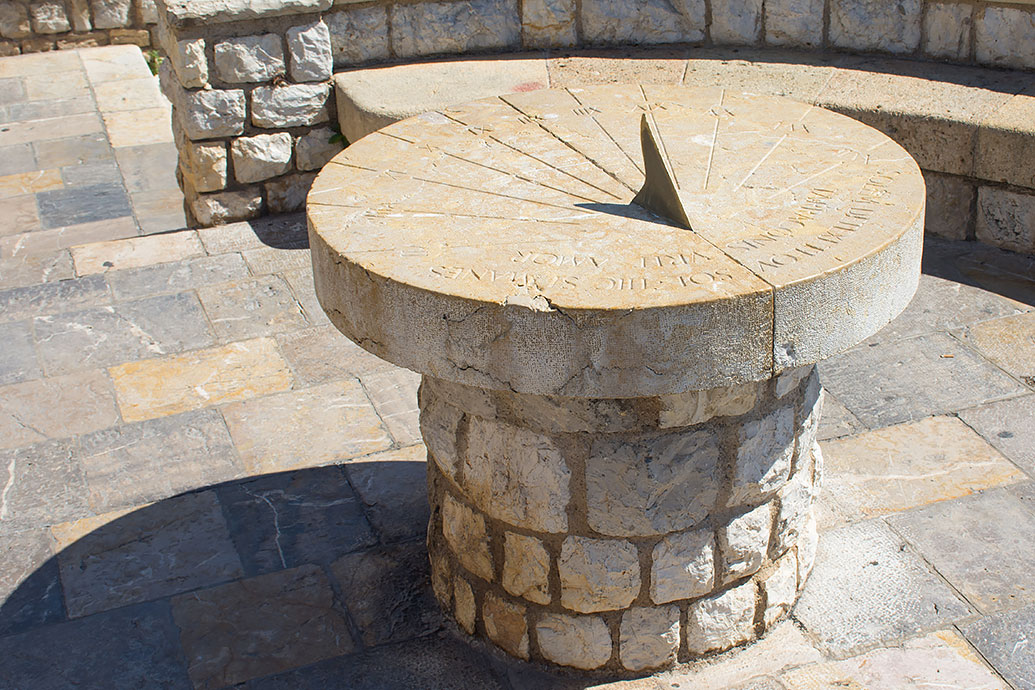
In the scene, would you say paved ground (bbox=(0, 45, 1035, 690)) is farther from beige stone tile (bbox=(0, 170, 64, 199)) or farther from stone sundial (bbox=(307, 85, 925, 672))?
beige stone tile (bbox=(0, 170, 64, 199))

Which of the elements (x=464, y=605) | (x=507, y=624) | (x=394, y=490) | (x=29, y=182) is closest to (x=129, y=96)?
(x=29, y=182)

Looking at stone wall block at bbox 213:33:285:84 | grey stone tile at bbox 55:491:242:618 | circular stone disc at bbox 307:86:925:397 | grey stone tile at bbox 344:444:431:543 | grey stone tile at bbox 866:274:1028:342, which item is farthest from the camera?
stone wall block at bbox 213:33:285:84

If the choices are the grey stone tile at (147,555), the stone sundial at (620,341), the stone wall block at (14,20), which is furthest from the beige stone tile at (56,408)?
the stone wall block at (14,20)

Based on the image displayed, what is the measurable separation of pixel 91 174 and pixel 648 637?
510 cm

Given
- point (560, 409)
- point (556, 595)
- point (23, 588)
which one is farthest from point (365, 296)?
point (23, 588)

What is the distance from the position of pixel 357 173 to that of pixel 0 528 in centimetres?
156

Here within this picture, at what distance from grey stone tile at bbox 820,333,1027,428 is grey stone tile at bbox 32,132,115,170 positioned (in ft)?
15.8

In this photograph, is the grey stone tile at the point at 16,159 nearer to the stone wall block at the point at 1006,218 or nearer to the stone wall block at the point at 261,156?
the stone wall block at the point at 261,156

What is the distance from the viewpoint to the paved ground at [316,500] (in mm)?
2797

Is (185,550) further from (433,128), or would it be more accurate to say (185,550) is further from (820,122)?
(820,122)

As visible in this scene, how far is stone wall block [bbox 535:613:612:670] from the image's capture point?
273 cm

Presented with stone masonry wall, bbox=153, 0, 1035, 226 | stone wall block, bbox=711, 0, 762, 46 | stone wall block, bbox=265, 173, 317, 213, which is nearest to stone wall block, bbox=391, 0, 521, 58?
stone masonry wall, bbox=153, 0, 1035, 226

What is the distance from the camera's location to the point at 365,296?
7.88 feet

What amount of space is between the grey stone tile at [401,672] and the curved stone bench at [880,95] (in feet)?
9.37
